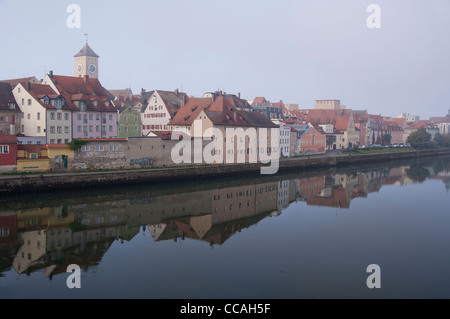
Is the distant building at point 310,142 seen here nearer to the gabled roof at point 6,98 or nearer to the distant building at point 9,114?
the distant building at point 9,114

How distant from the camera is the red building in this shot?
30047 millimetres

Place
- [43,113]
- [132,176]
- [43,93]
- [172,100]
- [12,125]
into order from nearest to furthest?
[132,176], [43,113], [12,125], [43,93], [172,100]

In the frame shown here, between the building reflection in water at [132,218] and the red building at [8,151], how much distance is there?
555cm

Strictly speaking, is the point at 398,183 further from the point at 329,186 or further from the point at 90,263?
the point at 90,263

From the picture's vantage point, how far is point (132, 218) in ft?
79.4

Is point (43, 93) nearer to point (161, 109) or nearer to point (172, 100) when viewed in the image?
point (161, 109)

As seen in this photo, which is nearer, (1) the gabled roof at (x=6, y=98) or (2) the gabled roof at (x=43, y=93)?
(1) the gabled roof at (x=6, y=98)

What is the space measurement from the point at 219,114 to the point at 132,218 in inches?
886

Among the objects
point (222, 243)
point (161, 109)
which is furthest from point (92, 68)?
point (222, 243)

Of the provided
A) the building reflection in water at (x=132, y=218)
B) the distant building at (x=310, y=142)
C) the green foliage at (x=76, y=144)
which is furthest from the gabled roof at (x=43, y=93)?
the distant building at (x=310, y=142)

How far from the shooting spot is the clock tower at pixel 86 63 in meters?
79.0

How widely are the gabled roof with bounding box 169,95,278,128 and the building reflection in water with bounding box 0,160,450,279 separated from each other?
8.99 metres

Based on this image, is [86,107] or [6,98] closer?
[6,98]

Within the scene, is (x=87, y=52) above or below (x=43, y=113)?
above
